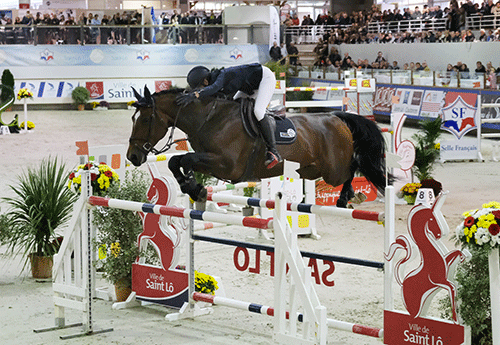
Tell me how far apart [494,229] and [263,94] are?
1.83m

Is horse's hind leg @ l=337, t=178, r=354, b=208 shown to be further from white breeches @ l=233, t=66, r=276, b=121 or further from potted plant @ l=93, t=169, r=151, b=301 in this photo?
potted plant @ l=93, t=169, r=151, b=301

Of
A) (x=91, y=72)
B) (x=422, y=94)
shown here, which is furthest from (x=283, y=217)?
(x=91, y=72)

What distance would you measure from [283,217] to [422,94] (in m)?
12.8

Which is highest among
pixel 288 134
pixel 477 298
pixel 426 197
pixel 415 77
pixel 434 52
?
pixel 434 52

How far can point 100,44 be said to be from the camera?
68.7 feet

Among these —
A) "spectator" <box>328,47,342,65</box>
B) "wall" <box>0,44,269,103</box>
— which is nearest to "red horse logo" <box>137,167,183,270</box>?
"wall" <box>0,44,269,103</box>

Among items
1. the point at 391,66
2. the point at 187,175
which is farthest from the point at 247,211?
the point at 391,66

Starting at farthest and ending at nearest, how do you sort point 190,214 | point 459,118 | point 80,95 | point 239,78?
point 80,95
point 459,118
point 239,78
point 190,214

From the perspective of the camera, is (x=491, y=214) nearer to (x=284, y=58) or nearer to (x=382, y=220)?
(x=382, y=220)

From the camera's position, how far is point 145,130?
4137 millimetres

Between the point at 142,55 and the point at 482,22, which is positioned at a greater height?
the point at 482,22

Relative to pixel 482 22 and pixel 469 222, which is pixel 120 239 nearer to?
pixel 469 222

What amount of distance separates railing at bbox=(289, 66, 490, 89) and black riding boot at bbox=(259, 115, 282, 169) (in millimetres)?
7575

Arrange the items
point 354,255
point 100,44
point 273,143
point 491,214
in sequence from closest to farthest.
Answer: point 491,214 → point 273,143 → point 354,255 → point 100,44
